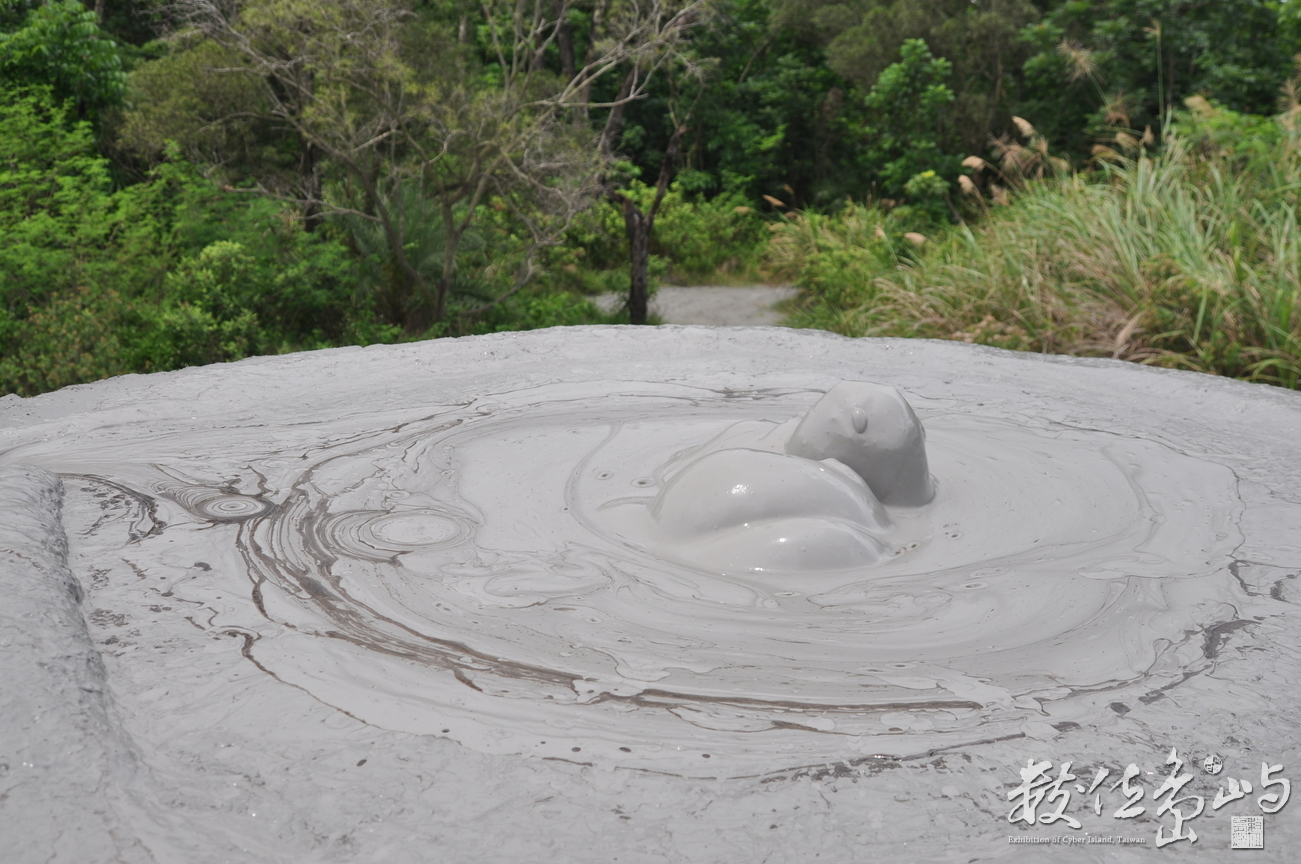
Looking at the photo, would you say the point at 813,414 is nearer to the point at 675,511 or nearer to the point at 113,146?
the point at 675,511

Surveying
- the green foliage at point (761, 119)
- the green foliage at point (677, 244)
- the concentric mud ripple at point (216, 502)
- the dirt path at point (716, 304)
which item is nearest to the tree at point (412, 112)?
the dirt path at point (716, 304)

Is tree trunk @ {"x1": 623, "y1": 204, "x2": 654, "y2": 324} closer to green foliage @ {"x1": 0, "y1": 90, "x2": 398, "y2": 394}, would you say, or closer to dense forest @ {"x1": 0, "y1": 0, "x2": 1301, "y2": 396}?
dense forest @ {"x1": 0, "y1": 0, "x2": 1301, "y2": 396}

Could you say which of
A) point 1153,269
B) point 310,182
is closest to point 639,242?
point 310,182

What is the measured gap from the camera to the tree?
6605 mm

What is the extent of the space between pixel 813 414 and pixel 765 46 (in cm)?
1291

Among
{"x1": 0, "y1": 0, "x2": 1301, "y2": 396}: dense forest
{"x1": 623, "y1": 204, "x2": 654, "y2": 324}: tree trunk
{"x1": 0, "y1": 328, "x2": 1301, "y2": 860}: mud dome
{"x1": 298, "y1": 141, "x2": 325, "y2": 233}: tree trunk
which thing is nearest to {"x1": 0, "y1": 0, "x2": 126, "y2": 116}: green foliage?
{"x1": 0, "y1": 0, "x2": 1301, "y2": 396}: dense forest

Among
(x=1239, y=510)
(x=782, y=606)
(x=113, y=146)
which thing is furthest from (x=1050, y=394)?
(x=113, y=146)

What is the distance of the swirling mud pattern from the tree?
4.65 m

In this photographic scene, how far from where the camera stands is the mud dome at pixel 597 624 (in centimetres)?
120

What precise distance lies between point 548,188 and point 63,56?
14.8 ft

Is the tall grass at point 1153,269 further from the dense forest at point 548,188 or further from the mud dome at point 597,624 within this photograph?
the mud dome at point 597,624

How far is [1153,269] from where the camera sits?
502 centimetres

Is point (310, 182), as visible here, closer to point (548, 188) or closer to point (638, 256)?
point (548, 188)

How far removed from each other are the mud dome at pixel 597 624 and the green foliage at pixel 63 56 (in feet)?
21.7
